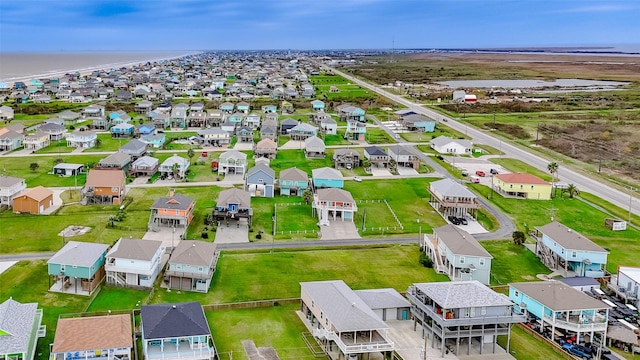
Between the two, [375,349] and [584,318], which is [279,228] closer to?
[375,349]

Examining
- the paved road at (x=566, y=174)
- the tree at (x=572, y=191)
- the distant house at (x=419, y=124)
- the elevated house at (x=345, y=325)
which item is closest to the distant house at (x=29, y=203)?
the elevated house at (x=345, y=325)

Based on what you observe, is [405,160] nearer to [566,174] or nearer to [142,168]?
[566,174]

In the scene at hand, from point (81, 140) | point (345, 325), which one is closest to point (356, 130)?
point (81, 140)

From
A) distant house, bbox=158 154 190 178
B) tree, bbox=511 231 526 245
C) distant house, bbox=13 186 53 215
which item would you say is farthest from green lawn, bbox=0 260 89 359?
tree, bbox=511 231 526 245

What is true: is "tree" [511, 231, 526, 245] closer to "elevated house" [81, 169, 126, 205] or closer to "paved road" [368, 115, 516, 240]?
"paved road" [368, 115, 516, 240]

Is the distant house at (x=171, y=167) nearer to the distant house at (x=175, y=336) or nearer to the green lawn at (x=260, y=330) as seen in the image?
the green lawn at (x=260, y=330)
